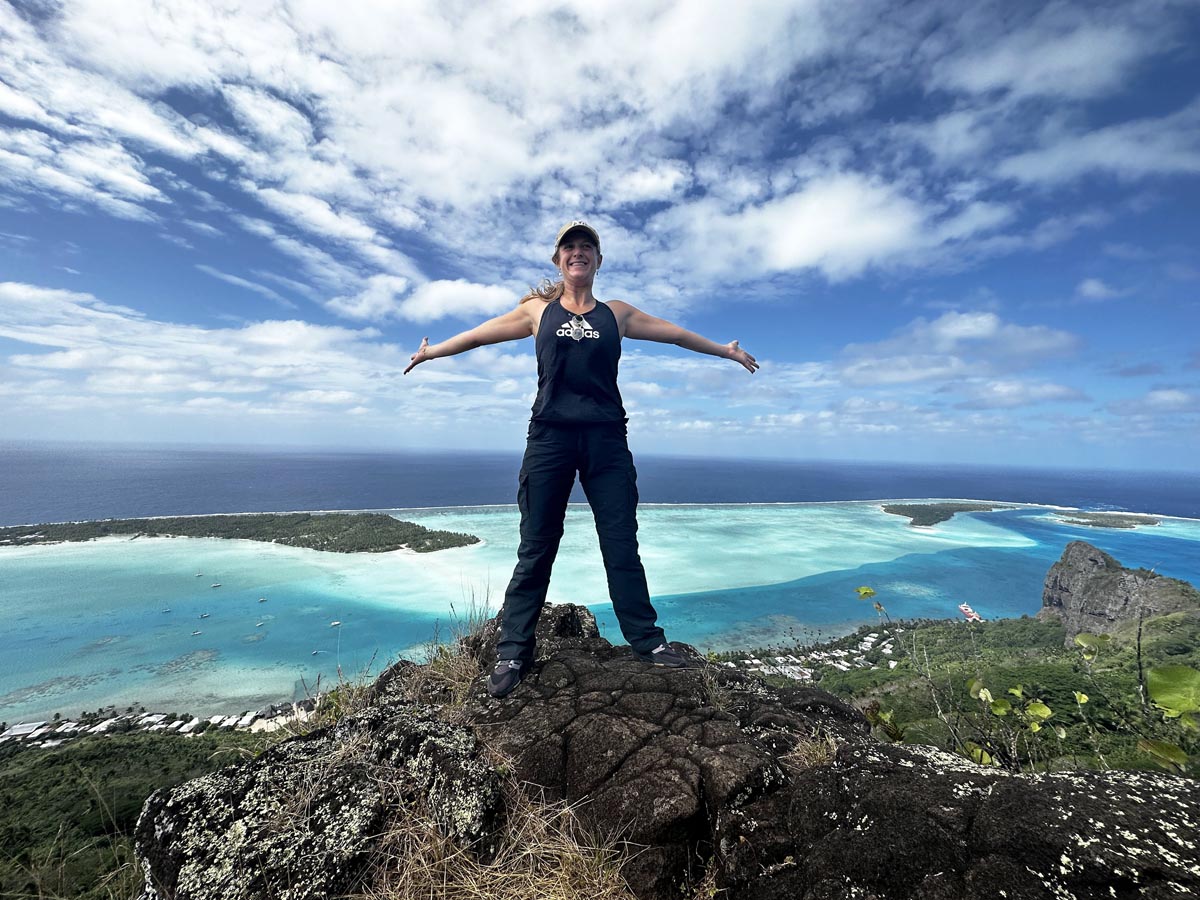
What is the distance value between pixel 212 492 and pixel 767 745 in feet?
331

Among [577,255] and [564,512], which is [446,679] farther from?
[577,255]

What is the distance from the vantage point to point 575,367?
3.47m

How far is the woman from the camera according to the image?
3461 millimetres

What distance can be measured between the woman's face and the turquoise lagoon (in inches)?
223

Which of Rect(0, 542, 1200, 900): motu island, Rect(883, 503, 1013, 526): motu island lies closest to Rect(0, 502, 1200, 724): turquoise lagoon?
Rect(0, 542, 1200, 900): motu island

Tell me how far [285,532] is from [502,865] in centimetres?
4778

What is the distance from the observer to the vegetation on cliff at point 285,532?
36812 mm

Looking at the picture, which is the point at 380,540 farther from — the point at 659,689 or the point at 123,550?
the point at 659,689

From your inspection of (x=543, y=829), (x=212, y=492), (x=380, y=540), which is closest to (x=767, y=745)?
(x=543, y=829)

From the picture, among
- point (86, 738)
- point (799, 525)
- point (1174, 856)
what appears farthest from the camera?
point (799, 525)

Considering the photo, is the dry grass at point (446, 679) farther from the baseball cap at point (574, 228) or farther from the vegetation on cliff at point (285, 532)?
the vegetation on cliff at point (285, 532)

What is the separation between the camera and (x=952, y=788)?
1.68 m

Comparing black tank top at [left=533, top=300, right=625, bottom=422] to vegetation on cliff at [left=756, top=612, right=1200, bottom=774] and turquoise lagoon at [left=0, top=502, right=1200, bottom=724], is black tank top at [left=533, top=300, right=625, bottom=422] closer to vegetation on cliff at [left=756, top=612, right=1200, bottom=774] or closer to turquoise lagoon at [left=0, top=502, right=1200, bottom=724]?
vegetation on cliff at [left=756, top=612, right=1200, bottom=774]

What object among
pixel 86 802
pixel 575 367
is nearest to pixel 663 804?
pixel 575 367
